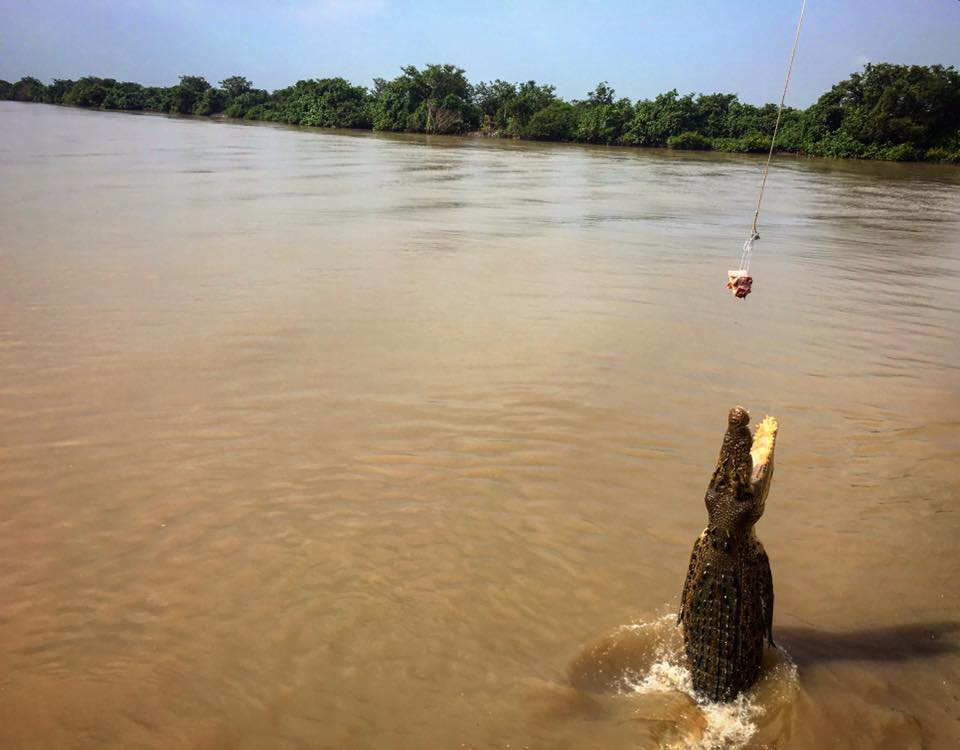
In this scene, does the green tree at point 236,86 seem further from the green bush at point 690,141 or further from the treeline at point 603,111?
the green bush at point 690,141

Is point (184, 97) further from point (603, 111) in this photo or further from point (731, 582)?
point (731, 582)

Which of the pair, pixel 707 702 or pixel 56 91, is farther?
pixel 56 91

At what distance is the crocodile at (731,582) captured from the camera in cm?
281

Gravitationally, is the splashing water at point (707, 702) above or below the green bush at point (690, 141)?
below

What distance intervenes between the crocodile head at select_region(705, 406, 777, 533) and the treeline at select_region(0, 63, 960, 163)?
45.4 m

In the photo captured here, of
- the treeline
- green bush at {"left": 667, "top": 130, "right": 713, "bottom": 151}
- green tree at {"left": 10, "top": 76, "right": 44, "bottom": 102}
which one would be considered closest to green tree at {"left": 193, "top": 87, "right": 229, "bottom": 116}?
the treeline

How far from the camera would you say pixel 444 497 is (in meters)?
4.42

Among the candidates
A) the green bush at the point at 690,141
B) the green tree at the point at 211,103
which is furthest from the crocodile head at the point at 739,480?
the green tree at the point at 211,103

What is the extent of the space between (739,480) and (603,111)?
5618 centimetres

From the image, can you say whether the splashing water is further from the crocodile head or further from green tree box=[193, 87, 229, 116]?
green tree box=[193, 87, 229, 116]

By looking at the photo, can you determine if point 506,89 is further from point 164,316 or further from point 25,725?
point 25,725

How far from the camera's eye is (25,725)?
277 cm

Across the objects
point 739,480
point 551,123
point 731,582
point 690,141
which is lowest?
point 731,582

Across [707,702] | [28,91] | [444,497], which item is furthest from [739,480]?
[28,91]
